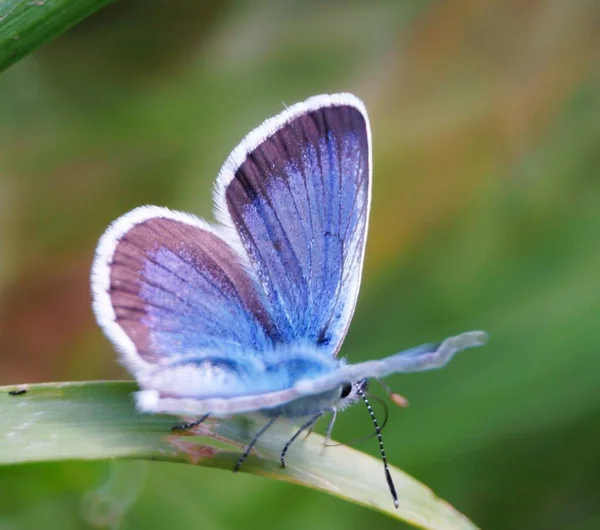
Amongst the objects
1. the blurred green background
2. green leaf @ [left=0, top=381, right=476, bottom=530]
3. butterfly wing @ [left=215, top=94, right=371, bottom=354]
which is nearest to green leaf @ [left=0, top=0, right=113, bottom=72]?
butterfly wing @ [left=215, top=94, right=371, bottom=354]

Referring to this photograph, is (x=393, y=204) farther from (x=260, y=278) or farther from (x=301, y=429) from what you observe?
(x=301, y=429)

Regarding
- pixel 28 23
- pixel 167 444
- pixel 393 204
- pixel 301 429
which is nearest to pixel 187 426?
pixel 167 444

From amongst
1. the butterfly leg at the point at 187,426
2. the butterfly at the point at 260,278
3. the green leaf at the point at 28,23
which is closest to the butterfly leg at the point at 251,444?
the butterfly at the point at 260,278

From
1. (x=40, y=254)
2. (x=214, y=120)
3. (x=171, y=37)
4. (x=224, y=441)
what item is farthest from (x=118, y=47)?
(x=224, y=441)

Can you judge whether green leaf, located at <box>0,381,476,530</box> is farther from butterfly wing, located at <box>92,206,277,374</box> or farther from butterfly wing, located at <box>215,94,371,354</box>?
butterfly wing, located at <box>215,94,371,354</box>

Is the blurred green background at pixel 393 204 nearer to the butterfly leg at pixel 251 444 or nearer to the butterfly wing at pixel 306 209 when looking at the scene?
the butterfly leg at pixel 251 444

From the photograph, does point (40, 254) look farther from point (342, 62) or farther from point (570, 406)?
point (570, 406)
